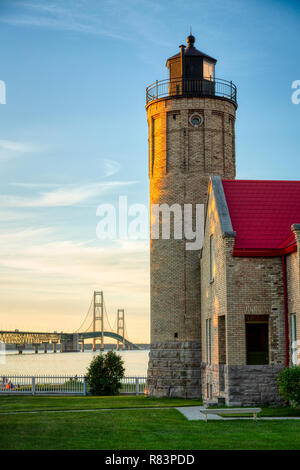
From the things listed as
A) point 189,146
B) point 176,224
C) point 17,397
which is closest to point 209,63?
point 189,146

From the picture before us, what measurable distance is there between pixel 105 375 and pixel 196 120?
1561 cm

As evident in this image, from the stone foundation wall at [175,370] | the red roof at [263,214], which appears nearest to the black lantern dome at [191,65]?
the red roof at [263,214]

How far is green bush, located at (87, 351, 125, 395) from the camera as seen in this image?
3203cm

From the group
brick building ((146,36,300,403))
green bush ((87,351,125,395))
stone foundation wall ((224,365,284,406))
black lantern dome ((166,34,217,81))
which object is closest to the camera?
stone foundation wall ((224,365,284,406))

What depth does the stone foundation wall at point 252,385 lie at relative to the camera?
20.7 meters

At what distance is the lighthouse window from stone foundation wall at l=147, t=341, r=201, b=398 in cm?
1561

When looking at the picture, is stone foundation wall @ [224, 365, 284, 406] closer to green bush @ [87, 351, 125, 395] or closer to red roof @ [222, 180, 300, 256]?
red roof @ [222, 180, 300, 256]

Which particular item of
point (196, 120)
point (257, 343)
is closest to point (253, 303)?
point (257, 343)

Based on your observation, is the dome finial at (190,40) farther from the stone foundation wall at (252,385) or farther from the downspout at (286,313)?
the stone foundation wall at (252,385)

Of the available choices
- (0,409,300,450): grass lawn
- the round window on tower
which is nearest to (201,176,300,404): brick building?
(0,409,300,450): grass lawn

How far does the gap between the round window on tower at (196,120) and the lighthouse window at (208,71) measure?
8.72 feet

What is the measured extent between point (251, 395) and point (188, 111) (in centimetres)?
1778

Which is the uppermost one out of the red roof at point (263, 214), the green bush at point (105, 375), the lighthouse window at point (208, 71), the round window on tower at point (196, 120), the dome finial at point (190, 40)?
the dome finial at point (190, 40)

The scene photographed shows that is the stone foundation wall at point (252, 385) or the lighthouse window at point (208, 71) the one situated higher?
the lighthouse window at point (208, 71)
